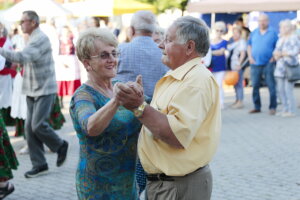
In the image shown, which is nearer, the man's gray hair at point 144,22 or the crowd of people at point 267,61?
the man's gray hair at point 144,22

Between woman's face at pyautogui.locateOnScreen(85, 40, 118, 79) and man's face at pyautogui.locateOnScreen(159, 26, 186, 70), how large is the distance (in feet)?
1.05

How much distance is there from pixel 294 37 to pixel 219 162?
15.9ft

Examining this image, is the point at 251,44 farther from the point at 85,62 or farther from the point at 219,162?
the point at 85,62

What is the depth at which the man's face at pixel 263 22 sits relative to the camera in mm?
12387

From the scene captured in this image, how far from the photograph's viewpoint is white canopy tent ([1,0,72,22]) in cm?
1586

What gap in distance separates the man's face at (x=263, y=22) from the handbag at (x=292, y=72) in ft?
3.20

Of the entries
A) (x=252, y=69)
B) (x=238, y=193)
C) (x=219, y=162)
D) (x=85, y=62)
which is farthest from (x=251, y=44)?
(x=85, y=62)

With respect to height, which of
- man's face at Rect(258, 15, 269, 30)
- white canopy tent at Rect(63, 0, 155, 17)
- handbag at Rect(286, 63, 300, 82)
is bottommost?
handbag at Rect(286, 63, 300, 82)

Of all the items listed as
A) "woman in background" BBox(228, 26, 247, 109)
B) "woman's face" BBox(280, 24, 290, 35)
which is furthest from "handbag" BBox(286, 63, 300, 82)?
"woman in background" BBox(228, 26, 247, 109)

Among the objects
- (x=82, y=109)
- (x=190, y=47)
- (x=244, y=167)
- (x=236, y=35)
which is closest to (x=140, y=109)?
(x=82, y=109)

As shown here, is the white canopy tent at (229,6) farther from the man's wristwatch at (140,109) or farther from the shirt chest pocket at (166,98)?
the man's wristwatch at (140,109)

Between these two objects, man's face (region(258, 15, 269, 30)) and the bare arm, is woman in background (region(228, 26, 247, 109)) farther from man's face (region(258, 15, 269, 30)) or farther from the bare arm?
the bare arm

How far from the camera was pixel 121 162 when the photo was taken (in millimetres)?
3188

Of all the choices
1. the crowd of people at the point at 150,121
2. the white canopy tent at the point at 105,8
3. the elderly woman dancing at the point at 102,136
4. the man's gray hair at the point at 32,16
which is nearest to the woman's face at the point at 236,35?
the white canopy tent at the point at 105,8
